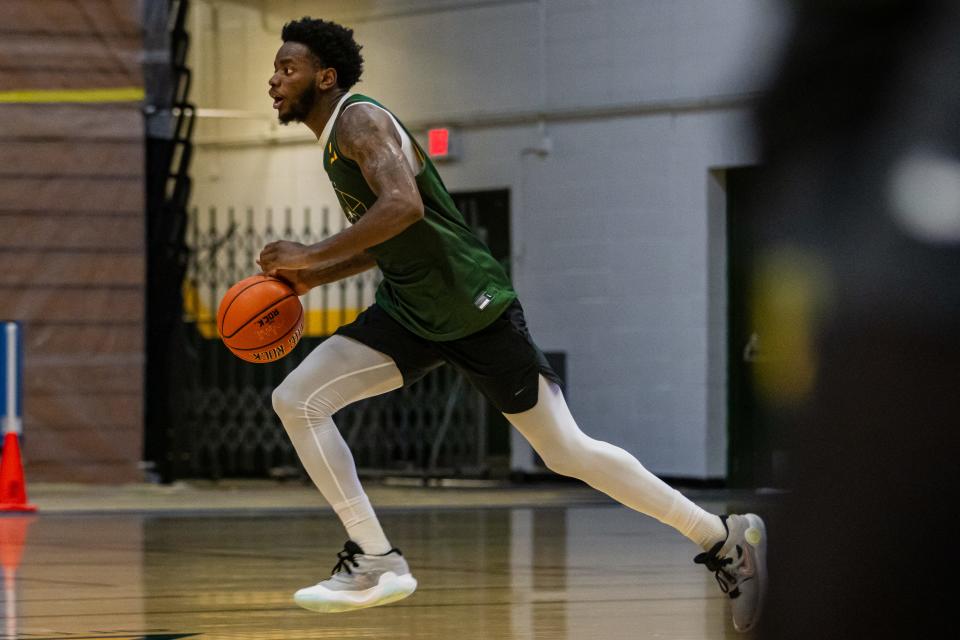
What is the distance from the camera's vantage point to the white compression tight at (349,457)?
15.3 ft

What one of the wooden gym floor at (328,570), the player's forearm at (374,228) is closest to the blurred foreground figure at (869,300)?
the player's forearm at (374,228)

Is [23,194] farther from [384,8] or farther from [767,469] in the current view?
[767,469]

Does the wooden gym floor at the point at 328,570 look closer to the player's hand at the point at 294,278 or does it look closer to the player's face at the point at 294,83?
the player's hand at the point at 294,278

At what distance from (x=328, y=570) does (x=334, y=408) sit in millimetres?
2714

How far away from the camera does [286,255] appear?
177 inches

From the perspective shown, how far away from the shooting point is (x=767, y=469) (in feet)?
5.31

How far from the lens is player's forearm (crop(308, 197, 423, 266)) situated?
14.4 feet

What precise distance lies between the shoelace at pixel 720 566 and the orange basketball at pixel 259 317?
131 centimetres

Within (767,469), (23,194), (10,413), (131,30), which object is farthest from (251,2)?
(767,469)

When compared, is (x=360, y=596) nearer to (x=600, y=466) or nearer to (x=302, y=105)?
(x=600, y=466)

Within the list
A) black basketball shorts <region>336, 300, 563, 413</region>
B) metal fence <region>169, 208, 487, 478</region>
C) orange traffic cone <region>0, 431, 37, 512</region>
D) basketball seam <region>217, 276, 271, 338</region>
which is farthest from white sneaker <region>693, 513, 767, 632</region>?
metal fence <region>169, 208, 487, 478</region>

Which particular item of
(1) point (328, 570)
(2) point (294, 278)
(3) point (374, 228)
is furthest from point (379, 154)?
(1) point (328, 570)

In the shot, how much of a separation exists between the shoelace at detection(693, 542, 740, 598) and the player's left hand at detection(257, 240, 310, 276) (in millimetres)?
1341

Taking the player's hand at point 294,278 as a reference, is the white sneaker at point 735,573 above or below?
below
